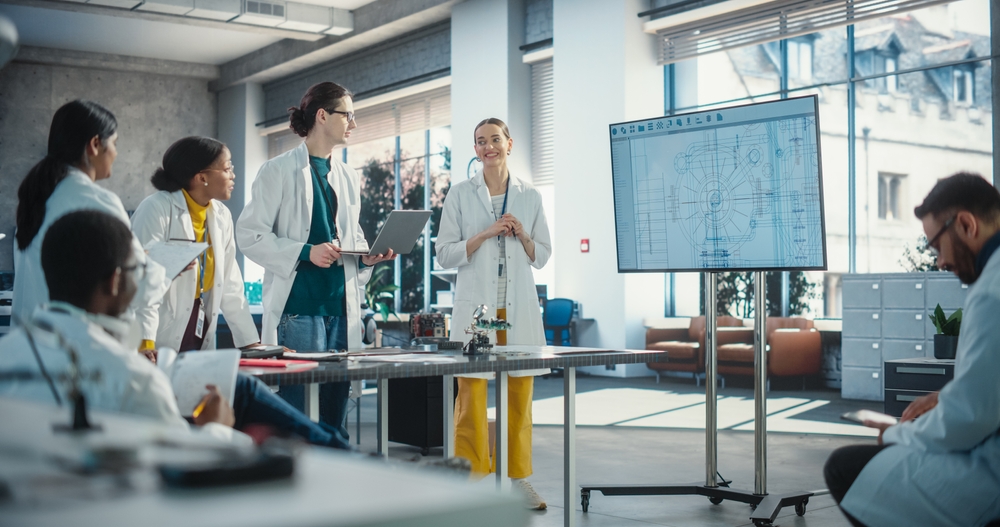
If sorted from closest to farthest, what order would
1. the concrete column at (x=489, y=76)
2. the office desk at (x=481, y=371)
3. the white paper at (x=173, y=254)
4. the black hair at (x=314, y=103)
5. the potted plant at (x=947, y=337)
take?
the office desk at (x=481, y=371)
the white paper at (x=173, y=254)
the black hair at (x=314, y=103)
the potted plant at (x=947, y=337)
the concrete column at (x=489, y=76)

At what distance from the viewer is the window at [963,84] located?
24.5ft

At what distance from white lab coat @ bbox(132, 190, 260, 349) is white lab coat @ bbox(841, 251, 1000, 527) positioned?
177 cm

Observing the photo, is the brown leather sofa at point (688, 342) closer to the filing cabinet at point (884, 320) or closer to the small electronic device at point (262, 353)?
the filing cabinet at point (884, 320)

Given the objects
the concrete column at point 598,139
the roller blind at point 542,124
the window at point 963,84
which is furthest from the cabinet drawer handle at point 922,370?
the roller blind at point 542,124

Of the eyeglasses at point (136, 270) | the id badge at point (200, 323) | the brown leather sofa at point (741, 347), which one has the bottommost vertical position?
the brown leather sofa at point (741, 347)

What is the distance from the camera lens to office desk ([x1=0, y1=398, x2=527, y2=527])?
0.57m

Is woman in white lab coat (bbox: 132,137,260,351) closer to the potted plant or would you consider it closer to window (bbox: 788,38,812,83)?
the potted plant

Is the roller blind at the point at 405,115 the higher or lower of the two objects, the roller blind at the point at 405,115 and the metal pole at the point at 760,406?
the higher

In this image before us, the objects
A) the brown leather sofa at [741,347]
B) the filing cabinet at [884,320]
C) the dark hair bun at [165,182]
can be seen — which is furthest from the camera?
the brown leather sofa at [741,347]

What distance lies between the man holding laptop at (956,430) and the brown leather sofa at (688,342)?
661 cm

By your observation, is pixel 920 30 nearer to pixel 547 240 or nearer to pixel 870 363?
pixel 870 363

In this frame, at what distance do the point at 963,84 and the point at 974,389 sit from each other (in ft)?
22.4

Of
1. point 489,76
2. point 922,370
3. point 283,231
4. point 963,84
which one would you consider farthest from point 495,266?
point 489,76

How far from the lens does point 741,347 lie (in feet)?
27.0
